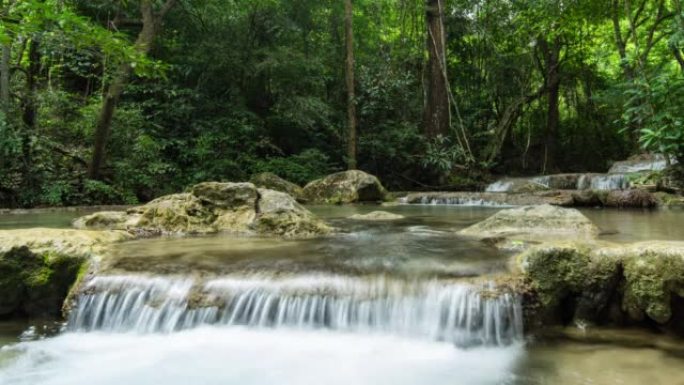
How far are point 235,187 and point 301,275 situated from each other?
306 centimetres

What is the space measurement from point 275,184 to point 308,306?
28.6ft

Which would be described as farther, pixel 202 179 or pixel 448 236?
pixel 202 179

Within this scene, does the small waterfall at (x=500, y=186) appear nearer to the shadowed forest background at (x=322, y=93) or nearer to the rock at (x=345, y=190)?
the shadowed forest background at (x=322, y=93)

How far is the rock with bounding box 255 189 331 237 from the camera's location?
19.1 feet

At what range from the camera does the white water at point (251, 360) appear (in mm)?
2832

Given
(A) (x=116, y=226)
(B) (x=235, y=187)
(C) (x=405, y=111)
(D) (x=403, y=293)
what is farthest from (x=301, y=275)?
(C) (x=405, y=111)

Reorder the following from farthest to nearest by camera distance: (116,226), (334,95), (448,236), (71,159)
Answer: (334,95)
(71,159)
(116,226)
(448,236)

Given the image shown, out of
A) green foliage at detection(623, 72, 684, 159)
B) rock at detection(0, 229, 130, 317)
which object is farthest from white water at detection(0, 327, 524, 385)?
green foliage at detection(623, 72, 684, 159)

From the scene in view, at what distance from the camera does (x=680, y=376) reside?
2502 millimetres

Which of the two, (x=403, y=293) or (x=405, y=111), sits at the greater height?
(x=405, y=111)

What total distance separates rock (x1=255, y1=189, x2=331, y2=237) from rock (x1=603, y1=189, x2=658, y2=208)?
242 inches

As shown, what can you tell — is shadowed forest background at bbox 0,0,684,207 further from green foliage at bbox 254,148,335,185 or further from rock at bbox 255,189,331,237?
rock at bbox 255,189,331,237

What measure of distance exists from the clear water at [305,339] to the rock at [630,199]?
591 centimetres

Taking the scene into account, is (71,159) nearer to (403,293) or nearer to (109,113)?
(109,113)
